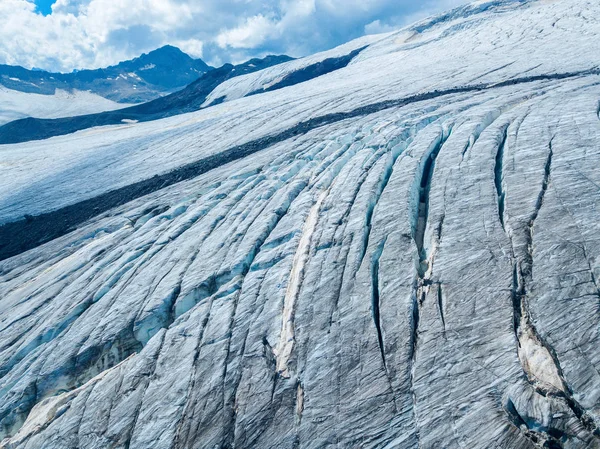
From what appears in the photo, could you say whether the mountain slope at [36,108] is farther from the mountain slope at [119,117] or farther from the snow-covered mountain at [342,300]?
the snow-covered mountain at [342,300]

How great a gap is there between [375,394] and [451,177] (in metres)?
7.45

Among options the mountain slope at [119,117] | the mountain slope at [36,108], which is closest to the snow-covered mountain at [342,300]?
the mountain slope at [119,117]

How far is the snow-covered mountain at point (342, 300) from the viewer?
21.2 ft

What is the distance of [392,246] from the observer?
9633mm

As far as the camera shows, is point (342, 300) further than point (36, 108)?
No

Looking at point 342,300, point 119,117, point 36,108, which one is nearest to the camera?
point 342,300

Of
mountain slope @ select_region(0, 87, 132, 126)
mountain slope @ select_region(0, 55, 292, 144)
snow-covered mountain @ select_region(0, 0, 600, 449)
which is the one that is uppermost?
mountain slope @ select_region(0, 87, 132, 126)

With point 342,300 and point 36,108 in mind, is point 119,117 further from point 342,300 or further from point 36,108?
point 342,300

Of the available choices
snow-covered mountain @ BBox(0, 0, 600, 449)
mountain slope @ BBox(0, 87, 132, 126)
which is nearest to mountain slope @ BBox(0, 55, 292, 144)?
mountain slope @ BBox(0, 87, 132, 126)

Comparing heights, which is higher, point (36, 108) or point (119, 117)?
point (36, 108)

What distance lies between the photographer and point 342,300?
866cm

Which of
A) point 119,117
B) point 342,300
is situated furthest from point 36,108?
point 342,300

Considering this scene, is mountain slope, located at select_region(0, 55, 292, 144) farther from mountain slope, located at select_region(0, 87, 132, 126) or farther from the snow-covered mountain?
the snow-covered mountain

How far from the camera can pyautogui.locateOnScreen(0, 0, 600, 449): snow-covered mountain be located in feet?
21.2
